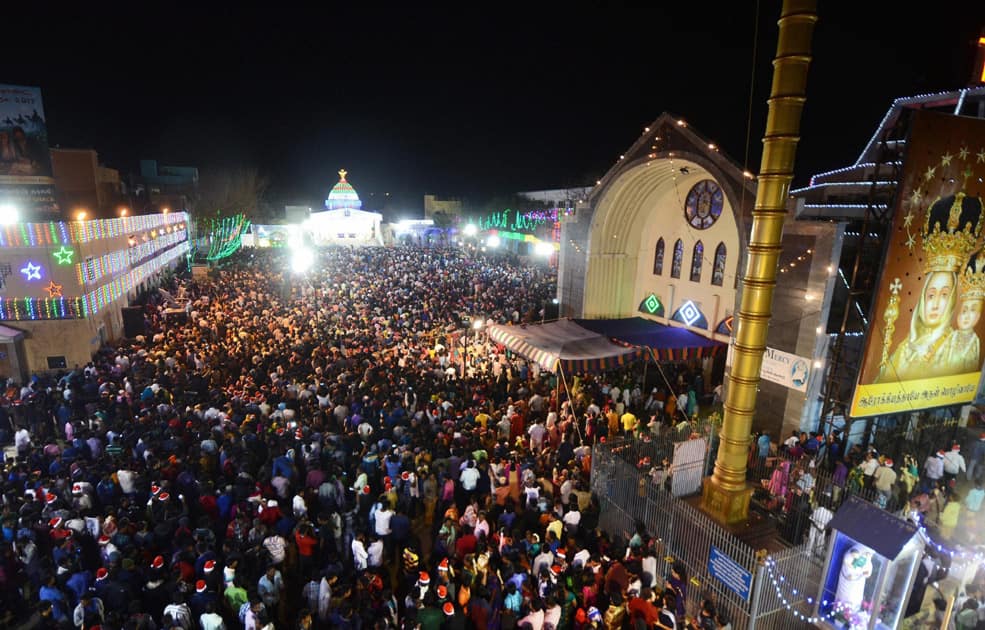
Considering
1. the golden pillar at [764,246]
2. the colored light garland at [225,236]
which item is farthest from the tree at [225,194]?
the golden pillar at [764,246]

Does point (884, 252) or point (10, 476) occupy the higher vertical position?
point (884, 252)

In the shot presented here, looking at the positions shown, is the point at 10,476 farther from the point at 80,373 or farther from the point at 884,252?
the point at 884,252

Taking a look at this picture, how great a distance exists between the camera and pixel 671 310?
57.4 ft

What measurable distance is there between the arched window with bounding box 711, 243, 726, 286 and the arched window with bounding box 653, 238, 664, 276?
2.00 meters

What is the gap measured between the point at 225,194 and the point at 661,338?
51.9m

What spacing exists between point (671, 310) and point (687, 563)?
11295 millimetres

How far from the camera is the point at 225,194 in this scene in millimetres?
53906

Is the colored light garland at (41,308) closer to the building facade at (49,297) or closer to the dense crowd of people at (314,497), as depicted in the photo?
the building facade at (49,297)

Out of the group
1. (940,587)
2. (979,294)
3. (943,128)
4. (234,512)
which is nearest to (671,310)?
(979,294)

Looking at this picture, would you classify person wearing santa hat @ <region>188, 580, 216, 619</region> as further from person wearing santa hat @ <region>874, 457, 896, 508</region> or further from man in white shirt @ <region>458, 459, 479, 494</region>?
person wearing santa hat @ <region>874, 457, 896, 508</region>

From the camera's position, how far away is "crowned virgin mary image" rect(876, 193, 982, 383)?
32.0 feet

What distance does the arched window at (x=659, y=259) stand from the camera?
17609 millimetres

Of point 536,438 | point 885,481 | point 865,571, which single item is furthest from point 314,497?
point 885,481

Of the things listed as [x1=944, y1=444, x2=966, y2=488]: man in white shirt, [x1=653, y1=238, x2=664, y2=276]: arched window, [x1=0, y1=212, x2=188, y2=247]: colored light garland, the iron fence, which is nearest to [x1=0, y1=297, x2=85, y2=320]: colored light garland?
[x1=0, y1=212, x2=188, y2=247]: colored light garland
